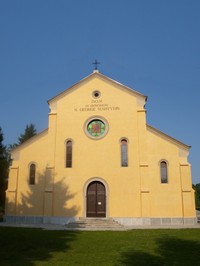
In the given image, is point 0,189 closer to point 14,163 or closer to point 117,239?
point 14,163

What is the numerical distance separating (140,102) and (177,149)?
15.7 ft

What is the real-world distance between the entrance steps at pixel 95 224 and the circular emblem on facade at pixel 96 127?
636 centimetres

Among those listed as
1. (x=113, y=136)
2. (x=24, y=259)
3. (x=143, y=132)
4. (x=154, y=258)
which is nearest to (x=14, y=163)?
(x=113, y=136)

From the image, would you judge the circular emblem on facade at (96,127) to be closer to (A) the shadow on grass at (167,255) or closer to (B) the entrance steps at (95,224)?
(B) the entrance steps at (95,224)

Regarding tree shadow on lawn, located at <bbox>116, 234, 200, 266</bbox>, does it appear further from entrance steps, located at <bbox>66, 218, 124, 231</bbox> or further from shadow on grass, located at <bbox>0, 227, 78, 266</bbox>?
entrance steps, located at <bbox>66, 218, 124, 231</bbox>

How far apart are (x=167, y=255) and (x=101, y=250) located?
2535mm

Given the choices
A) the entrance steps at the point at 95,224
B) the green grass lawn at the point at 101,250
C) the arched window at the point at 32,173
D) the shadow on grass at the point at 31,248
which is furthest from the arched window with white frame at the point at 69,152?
the green grass lawn at the point at 101,250

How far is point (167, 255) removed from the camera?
10695 millimetres

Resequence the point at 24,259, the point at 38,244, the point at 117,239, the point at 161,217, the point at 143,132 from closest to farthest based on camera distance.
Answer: the point at 24,259 < the point at 38,244 < the point at 117,239 < the point at 161,217 < the point at 143,132

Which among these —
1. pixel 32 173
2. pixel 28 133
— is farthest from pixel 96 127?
pixel 28 133

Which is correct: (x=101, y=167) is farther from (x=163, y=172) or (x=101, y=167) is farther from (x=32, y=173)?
(x=32, y=173)

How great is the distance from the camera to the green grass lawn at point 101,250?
380 inches

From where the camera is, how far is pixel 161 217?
869 inches

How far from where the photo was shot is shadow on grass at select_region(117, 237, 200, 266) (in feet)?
31.2
